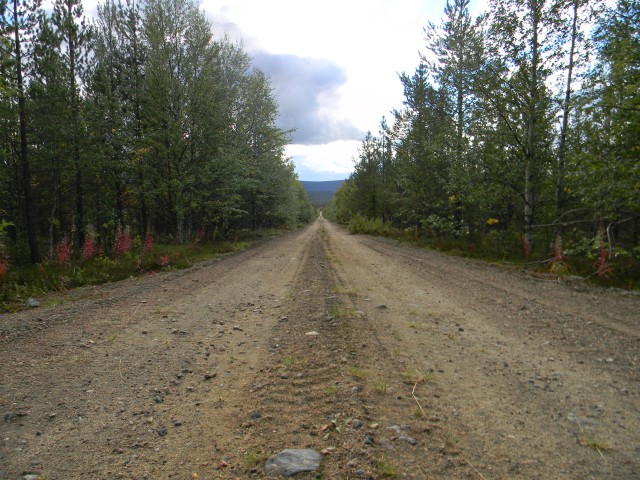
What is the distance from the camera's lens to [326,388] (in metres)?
3.30

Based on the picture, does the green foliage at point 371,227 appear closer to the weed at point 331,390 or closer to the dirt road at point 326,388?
the dirt road at point 326,388

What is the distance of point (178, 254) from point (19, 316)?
6977mm

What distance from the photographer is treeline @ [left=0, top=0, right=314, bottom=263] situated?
14.0 m

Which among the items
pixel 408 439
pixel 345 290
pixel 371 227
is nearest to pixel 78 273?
pixel 345 290

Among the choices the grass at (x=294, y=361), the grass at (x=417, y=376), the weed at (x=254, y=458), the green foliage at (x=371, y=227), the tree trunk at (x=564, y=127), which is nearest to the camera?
the weed at (x=254, y=458)

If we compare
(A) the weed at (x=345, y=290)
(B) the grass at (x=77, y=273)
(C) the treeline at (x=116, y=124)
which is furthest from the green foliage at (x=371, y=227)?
(A) the weed at (x=345, y=290)

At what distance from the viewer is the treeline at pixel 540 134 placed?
26.5 ft

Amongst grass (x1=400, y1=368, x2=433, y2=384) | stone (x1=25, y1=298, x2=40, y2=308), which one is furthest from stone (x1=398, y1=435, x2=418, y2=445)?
stone (x1=25, y1=298, x2=40, y2=308)

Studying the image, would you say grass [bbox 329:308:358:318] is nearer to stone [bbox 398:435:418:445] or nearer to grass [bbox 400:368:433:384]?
grass [bbox 400:368:433:384]

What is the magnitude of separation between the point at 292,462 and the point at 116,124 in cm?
1780

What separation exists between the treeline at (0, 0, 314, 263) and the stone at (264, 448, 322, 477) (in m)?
14.4

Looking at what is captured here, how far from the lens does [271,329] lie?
517 cm

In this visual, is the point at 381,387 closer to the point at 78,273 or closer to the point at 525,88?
the point at 78,273

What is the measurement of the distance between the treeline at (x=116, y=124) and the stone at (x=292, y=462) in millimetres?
14398
